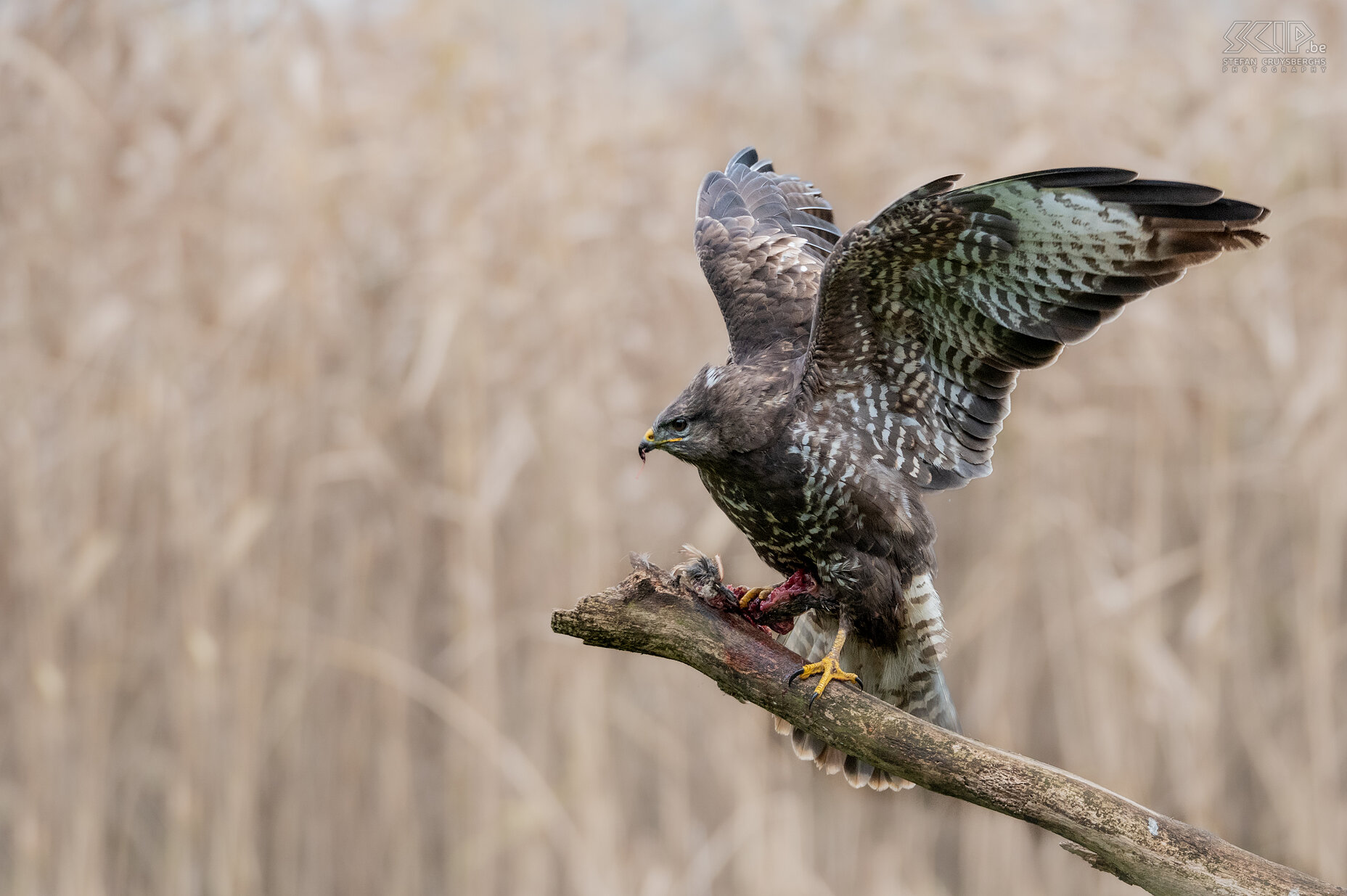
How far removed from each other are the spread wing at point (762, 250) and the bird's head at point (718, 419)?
0.23 metres

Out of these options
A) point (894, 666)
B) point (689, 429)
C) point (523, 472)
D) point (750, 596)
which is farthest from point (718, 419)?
point (523, 472)

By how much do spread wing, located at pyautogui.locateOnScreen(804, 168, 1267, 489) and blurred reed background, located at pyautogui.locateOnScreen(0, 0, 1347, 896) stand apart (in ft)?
4.29

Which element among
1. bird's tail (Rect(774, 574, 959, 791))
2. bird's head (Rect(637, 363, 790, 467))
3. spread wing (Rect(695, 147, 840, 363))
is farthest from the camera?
spread wing (Rect(695, 147, 840, 363))

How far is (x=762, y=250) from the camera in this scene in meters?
2.80

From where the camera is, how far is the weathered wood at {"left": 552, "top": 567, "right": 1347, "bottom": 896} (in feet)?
5.58

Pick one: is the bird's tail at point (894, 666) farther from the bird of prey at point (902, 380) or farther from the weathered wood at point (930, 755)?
the weathered wood at point (930, 755)

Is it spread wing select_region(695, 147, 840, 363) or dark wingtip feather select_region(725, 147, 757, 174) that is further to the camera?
dark wingtip feather select_region(725, 147, 757, 174)

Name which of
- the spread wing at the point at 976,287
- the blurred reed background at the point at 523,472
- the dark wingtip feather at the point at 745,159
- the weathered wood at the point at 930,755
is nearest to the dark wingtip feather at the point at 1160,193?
the spread wing at the point at 976,287

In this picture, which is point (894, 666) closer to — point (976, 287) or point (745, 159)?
point (976, 287)

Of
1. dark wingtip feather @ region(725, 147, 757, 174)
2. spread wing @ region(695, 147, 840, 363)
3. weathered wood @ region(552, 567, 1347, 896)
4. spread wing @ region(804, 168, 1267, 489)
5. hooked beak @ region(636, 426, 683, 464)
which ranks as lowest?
weathered wood @ region(552, 567, 1347, 896)

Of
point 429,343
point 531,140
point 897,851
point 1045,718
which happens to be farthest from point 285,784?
point 1045,718

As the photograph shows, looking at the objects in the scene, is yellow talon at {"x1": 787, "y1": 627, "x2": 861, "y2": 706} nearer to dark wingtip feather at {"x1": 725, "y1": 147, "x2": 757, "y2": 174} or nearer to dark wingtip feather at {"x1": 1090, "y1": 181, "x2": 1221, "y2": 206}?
dark wingtip feather at {"x1": 1090, "y1": 181, "x2": 1221, "y2": 206}

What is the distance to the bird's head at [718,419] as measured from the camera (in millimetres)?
2191

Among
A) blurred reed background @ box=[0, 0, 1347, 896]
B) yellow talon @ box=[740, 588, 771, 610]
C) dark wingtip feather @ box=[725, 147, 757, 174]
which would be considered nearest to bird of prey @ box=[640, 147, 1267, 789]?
yellow talon @ box=[740, 588, 771, 610]
